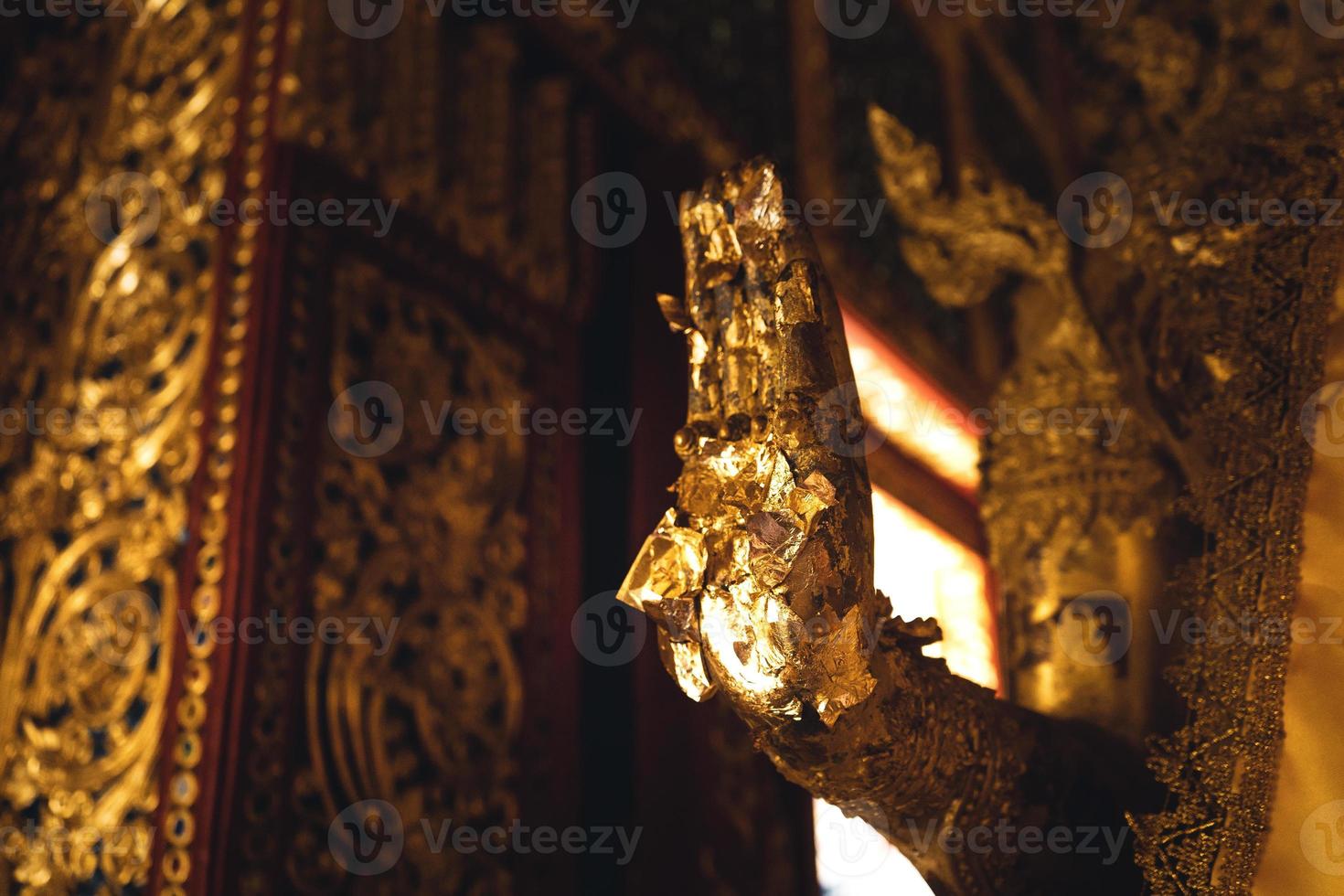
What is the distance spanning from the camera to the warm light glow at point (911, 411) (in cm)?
190

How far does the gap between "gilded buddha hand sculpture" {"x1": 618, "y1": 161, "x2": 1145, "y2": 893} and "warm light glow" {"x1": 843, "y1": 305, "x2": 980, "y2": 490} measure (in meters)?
1.35

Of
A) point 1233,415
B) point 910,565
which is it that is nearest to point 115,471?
point 1233,415

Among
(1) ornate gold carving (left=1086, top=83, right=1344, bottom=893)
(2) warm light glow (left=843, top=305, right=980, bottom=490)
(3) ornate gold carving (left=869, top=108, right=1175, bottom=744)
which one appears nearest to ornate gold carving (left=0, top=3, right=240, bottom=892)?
(3) ornate gold carving (left=869, top=108, right=1175, bottom=744)

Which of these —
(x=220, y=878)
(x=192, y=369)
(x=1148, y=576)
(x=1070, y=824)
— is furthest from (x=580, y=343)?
(x=1070, y=824)

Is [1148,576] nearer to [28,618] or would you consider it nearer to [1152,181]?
[1152,181]

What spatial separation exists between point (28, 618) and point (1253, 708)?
1.11 meters

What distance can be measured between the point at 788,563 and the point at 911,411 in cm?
172

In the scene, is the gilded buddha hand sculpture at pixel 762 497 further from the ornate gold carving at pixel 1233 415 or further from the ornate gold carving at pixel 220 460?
the ornate gold carving at pixel 220 460

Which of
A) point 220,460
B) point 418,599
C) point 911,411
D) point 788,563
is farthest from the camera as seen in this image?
point 911,411

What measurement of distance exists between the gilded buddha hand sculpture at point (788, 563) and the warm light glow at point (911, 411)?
1.35m

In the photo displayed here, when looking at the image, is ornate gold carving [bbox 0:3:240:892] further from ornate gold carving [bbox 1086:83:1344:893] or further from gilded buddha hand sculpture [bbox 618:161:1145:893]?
ornate gold carving [bbox 1086:83:1344:893]

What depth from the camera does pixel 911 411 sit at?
2.07 metres

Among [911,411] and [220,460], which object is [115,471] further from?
[911,411]

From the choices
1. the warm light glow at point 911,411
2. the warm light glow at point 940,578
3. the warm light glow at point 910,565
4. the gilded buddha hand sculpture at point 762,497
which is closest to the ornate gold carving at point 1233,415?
the gilded buddha hand sculpture at point 762,497
